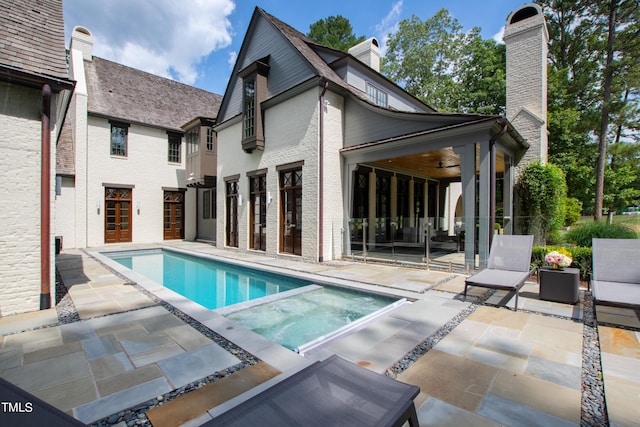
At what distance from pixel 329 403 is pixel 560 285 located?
16.6 feet

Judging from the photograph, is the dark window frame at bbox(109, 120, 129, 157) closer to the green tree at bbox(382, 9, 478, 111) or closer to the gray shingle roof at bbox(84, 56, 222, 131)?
the gray shingle roof at bbox(84, 56, 222, 131)

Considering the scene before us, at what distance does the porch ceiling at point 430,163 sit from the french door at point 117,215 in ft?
41.6

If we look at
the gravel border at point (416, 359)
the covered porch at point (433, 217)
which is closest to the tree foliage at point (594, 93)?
the covered porch at point (433, 217)

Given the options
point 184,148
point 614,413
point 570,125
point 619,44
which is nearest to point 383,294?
point 614,413

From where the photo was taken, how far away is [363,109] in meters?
9.84

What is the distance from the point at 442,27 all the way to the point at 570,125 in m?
13.4

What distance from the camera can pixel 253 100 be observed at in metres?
11.6

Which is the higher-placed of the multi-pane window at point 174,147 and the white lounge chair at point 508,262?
the multi-pane window at point 174,147

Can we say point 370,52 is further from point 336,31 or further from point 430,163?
point 336,31

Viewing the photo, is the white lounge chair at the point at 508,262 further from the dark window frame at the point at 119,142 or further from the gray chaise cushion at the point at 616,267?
the dark window frame at the point at 119,142

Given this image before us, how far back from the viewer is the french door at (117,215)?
1513 centimetres

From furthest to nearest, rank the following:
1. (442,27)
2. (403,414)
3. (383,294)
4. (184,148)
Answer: (442,27)
(184,148)
(383,294)
(403,414)

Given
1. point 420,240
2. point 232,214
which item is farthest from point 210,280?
point 420,240

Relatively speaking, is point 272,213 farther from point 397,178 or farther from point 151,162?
point 151,162
